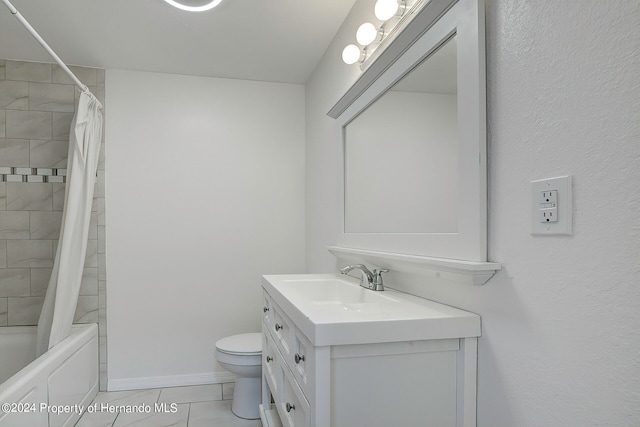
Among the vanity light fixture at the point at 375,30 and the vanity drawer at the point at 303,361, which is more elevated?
the vanity light fixture at the point at 375,30

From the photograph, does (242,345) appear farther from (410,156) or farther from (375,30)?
(375,30)

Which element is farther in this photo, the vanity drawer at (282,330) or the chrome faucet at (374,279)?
the chrome faucet at (374,279)

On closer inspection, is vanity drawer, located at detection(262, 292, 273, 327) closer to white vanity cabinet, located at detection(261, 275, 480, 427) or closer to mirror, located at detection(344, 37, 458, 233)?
mirror, located at detection(344, 37, 458, 233)

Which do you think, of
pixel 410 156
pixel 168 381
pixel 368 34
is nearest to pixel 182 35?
pixel 368 34

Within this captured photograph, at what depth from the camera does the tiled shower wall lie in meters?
2.76

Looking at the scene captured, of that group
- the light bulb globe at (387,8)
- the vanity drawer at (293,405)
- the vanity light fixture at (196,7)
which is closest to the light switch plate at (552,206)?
the vanity drawer at (293,405)

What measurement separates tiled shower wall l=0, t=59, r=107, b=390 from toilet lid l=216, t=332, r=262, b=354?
1.01 meters

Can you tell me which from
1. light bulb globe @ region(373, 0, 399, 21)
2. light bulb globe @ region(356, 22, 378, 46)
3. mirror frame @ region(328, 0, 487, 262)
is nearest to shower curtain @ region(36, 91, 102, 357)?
light bulb globe @ region(356, 22, 378, 46)

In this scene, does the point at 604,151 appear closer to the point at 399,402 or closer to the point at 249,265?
the point at 399,402

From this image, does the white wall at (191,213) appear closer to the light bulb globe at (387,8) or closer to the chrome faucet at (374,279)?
the chrome faucet at (374,279)

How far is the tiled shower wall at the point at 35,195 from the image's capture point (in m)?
2.76

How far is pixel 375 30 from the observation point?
5.80ft

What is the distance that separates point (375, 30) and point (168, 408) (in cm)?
252

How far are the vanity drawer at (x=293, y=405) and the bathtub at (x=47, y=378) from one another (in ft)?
3.70
